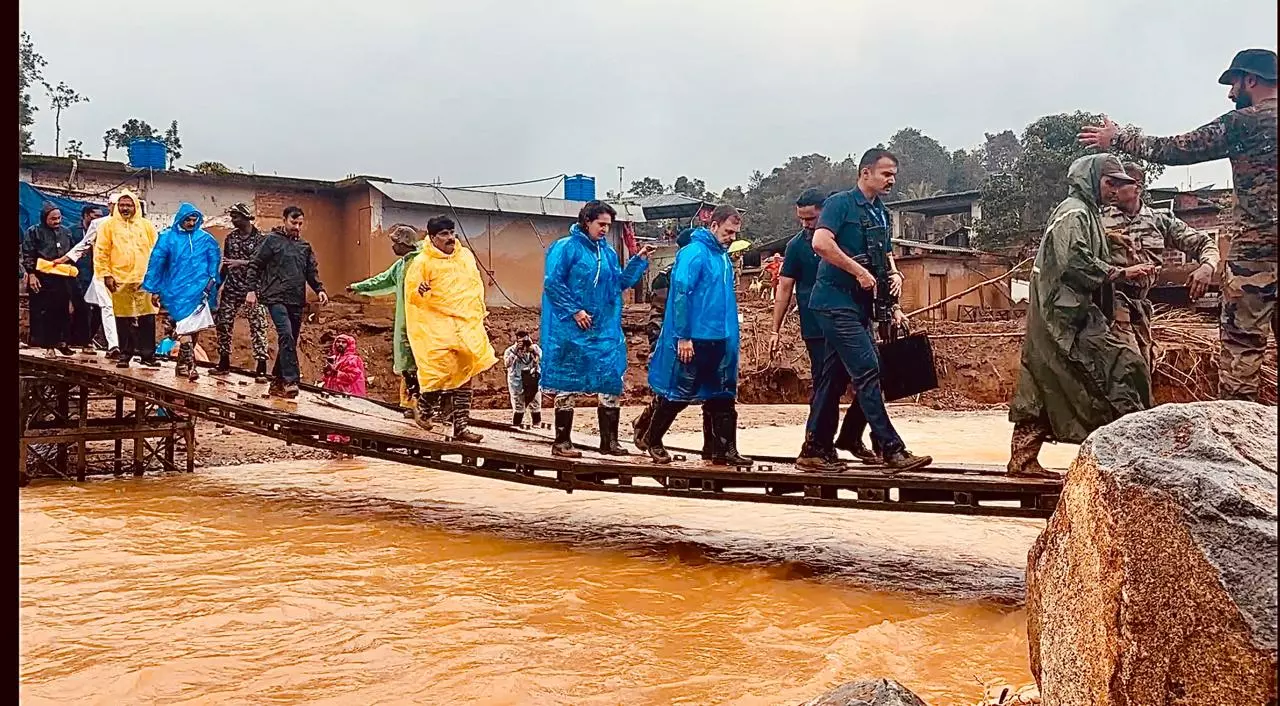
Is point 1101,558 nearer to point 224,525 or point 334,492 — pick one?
point 224,525

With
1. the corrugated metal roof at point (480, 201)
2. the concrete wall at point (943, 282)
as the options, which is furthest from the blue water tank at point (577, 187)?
the concrete wall at point (943, 282)

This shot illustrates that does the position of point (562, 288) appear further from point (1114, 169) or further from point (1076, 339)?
point (1114, 169)

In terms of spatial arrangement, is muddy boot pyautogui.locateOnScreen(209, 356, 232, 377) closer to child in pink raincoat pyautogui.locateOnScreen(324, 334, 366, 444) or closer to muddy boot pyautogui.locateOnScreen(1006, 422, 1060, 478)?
child in pink raincoat pyautogui.locateOnScreen(324, 334, 366, 444)

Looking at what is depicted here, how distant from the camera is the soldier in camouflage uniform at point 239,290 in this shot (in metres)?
9.39

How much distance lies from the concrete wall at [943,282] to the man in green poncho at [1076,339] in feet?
67.1

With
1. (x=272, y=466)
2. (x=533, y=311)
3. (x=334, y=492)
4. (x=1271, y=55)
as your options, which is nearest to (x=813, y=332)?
(x=1271, y=55)

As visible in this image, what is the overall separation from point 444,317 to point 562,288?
137 cm

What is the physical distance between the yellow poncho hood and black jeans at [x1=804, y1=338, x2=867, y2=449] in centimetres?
273

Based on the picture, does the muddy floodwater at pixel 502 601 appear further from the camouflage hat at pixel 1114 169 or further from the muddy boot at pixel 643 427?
the camouflage hat at pixel 1114 169

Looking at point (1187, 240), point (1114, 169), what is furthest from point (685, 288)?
point (1187, 240)

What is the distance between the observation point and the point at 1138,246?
530cm

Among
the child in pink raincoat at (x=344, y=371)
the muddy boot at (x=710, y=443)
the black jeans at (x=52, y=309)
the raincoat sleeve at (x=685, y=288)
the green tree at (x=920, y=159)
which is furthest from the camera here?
the green tree at (x=920, y=159)

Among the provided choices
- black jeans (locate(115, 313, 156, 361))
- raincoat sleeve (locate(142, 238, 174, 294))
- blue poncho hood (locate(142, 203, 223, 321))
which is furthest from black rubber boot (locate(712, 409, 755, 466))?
black jeans (locate(115, 313, 156, 361))

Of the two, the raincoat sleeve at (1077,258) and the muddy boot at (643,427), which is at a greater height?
the raincoat sleeve at (1077,258)
